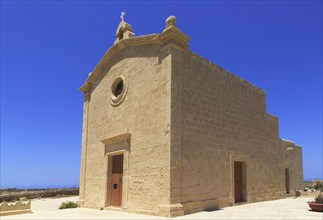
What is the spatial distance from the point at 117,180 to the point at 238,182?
5.30 metres

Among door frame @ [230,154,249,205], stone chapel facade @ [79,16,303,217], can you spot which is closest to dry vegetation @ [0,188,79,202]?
stone chapel facade @ [79,16,303,217]

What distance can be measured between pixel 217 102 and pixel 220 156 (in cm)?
216

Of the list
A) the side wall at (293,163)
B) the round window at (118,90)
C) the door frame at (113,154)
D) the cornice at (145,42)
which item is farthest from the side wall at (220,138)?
the side wall at (293,163)

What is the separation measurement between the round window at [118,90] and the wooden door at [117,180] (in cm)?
241

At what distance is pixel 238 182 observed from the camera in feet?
42.5

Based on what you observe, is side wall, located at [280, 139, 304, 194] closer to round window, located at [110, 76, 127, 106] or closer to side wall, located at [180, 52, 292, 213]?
side wall, located at [180, 52, 292, 213]

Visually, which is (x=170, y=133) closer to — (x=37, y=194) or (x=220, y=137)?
(x=220, y=137)

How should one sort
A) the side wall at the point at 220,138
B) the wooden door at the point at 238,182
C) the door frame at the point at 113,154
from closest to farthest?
1. the side wall at the point at 220,138
2. the door frame at the point at 113,154
3. the wooden door at the point at 238,182

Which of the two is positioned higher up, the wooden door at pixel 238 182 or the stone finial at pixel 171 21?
the stone finial at pixel 171 21

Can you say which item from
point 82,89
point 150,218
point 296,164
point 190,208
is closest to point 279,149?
point 296,164

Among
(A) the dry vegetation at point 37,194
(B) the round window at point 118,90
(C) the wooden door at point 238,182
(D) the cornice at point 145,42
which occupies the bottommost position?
(A) the dry vegetation at point 37,194

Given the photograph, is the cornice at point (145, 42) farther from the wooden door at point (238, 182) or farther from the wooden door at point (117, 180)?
the wooden door at point (238, 182)

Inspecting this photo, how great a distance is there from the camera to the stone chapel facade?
9.88 m

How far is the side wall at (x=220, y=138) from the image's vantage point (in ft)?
33.6
